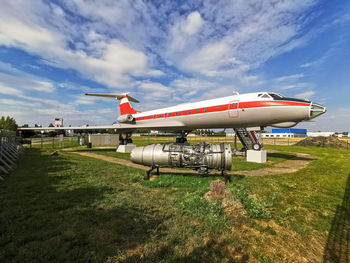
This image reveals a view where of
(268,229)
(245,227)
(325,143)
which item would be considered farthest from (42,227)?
(325,143)

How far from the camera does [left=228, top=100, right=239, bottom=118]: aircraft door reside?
10000 mm

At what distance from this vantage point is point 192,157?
6438 millimetres

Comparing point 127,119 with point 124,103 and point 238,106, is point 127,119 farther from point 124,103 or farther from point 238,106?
point 238,106

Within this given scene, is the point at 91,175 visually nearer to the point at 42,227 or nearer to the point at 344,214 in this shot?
the point at 42,227

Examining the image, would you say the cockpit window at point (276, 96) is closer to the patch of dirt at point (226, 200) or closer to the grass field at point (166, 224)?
the grass field at point (166, 224)

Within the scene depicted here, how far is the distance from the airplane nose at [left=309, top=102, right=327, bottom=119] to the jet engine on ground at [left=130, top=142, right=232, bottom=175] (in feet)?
18.5

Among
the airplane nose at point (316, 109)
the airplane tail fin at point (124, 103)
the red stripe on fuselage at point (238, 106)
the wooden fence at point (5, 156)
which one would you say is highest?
the airplane tail fin at point (124, 103)

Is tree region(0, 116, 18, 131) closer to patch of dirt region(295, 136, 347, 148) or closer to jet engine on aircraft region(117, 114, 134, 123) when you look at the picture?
jet engine on aircraft region(117, 114, 134, 123)

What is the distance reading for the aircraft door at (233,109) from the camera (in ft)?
32.8

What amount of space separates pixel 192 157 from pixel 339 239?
4.29 meters

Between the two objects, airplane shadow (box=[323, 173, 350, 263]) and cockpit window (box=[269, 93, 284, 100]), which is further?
cockpit window (box=[269, 93, 284, 100])

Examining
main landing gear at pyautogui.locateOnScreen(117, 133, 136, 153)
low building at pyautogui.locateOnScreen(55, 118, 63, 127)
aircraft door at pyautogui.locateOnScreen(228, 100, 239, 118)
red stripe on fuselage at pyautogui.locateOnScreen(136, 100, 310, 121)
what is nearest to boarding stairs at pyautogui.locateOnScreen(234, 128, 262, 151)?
aircraft door at pyautogui.locateOnScreen(228, 100, 239, 118)

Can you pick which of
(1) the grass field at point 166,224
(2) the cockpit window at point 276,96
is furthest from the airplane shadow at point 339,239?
(2) the cockpit window at point 276,96

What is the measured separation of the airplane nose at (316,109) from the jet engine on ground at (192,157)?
222 inches
